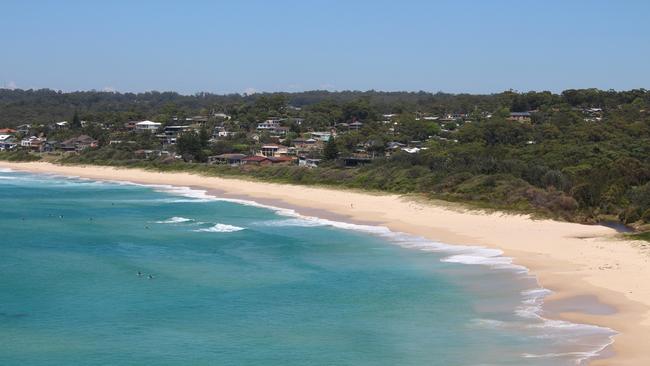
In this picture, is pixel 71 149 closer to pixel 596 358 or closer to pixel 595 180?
pixel 595 180

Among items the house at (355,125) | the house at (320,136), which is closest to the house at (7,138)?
the house at (320,136)

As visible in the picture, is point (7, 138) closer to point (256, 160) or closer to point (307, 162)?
point (256, 160)

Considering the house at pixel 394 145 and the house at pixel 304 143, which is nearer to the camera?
the house at pixel 394 145

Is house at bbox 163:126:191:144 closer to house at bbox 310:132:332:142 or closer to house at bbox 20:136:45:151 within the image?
house at bbox 20:136:45:151

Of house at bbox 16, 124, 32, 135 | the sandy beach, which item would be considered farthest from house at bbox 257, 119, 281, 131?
the sandy beach

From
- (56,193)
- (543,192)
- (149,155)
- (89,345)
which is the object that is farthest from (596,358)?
(149,155)

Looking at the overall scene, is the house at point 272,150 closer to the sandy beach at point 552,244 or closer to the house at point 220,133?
the house at point 220,133
